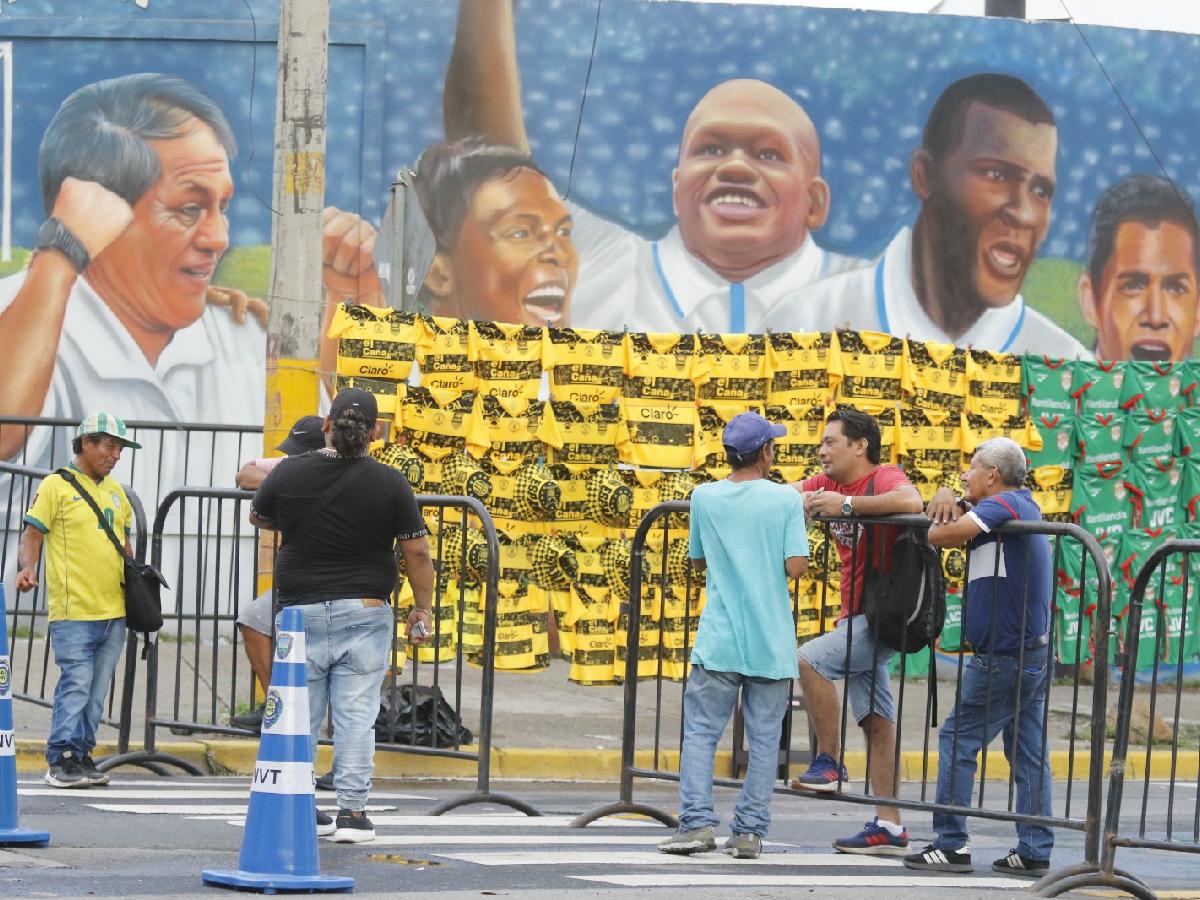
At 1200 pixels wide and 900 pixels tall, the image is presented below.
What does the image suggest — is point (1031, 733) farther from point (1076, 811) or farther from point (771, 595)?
point (1076, 811)

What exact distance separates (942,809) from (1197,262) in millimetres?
10870

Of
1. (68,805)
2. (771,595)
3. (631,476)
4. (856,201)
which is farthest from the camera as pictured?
(856,201)

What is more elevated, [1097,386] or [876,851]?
[1097,386]

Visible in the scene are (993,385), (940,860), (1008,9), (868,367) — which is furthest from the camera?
(1008,9)

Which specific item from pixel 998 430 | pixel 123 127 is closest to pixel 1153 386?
pixel 998 430

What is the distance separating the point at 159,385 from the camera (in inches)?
658

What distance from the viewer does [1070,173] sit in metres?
18.4

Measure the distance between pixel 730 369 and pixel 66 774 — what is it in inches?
213

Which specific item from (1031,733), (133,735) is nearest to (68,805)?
(133,735)

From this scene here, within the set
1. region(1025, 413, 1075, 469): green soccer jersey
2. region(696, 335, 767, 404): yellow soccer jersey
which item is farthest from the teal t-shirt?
region(1025, 413, 1075, 469): green soccer jersey

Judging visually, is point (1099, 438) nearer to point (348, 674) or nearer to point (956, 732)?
point (956, 732)

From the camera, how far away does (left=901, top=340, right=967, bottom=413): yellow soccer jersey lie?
14.5 m

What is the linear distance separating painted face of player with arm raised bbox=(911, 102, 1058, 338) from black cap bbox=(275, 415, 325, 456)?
792cm

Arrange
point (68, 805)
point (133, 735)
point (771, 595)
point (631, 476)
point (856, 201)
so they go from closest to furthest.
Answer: point (771, 595) < point (68, 805) < point (133, 735) < point (631, 476) < point (856, 201)
